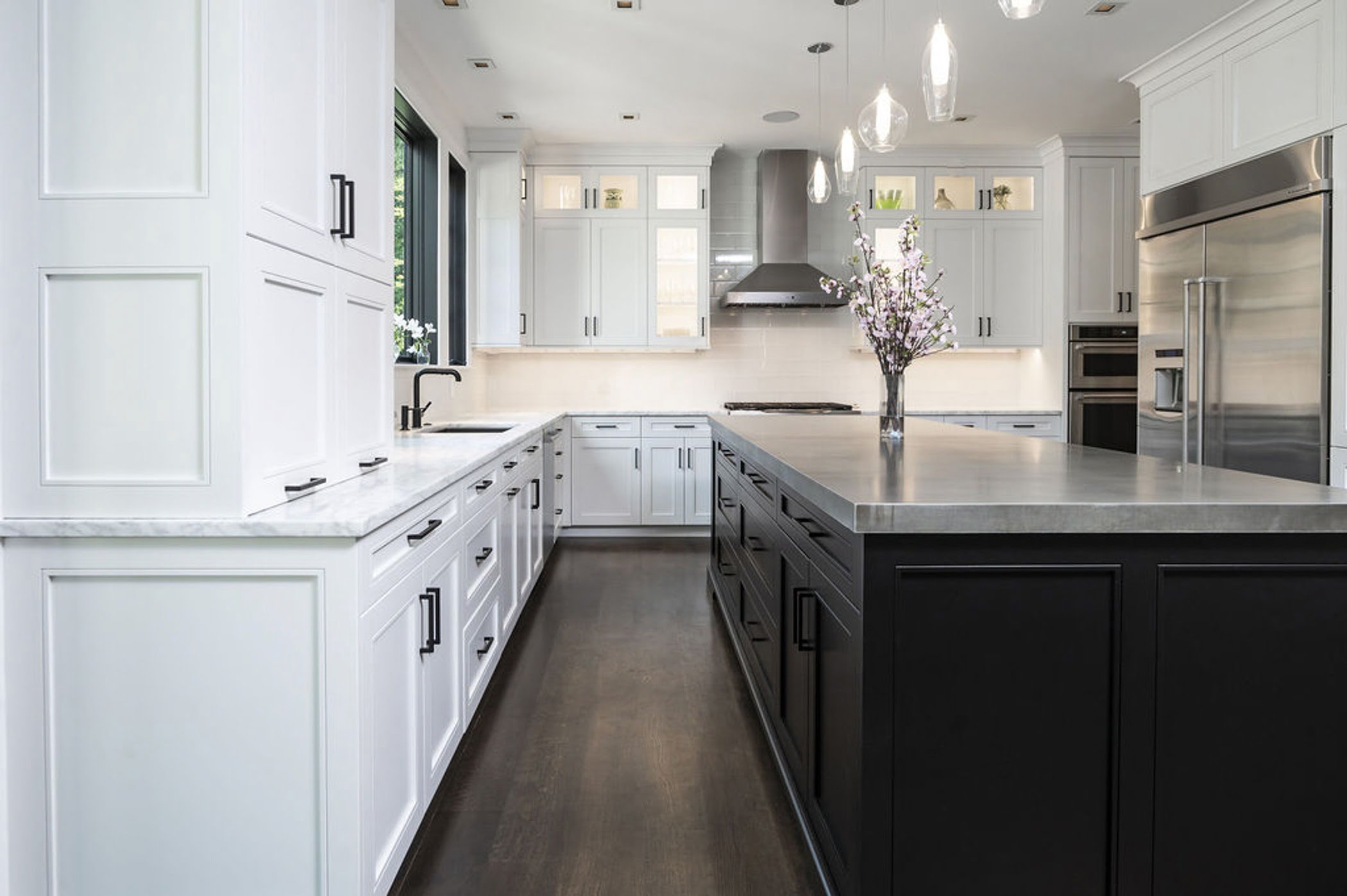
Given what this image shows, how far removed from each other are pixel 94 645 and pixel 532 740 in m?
1.37

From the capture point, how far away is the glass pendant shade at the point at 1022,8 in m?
1.89

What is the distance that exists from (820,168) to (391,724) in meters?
2.49

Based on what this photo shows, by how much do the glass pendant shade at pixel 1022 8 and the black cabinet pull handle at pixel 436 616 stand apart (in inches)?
71.3

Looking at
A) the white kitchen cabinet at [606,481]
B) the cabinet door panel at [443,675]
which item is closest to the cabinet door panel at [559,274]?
the white kitchen cabinet at [606,481]

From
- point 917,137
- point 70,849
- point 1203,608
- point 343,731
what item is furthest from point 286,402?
point 917,137

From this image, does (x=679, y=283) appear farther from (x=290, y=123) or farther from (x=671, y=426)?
(x=290, y=123)

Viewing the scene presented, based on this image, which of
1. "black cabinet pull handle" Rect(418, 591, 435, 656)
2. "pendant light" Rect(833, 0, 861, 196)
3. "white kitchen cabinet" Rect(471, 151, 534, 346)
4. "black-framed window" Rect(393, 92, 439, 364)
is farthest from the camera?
"white kitchen cabinet" Rect(471, 151, 534, 346)

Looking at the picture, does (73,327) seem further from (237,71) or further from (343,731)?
(343,731)

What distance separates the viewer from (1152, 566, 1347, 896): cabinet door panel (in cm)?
152

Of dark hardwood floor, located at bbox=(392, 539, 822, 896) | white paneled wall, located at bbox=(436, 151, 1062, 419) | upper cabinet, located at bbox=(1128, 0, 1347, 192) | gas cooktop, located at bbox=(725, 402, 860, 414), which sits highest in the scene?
upper cabinet, located at bbox=(1128, 0, 1347, 192)

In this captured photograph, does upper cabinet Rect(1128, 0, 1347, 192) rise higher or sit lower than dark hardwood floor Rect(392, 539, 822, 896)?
higher

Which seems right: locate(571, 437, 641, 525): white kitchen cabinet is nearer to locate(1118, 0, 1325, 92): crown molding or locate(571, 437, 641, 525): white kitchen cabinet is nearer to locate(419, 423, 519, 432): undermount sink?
locate(419, 423, 519, 432): undermount sink

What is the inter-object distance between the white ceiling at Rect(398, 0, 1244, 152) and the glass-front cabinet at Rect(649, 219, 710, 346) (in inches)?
25.3

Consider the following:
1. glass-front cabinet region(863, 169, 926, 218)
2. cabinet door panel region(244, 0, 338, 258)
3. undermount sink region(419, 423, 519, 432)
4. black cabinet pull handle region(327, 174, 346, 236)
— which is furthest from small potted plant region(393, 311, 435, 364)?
glass-front cabinet region(863, 169, 926, 218)
